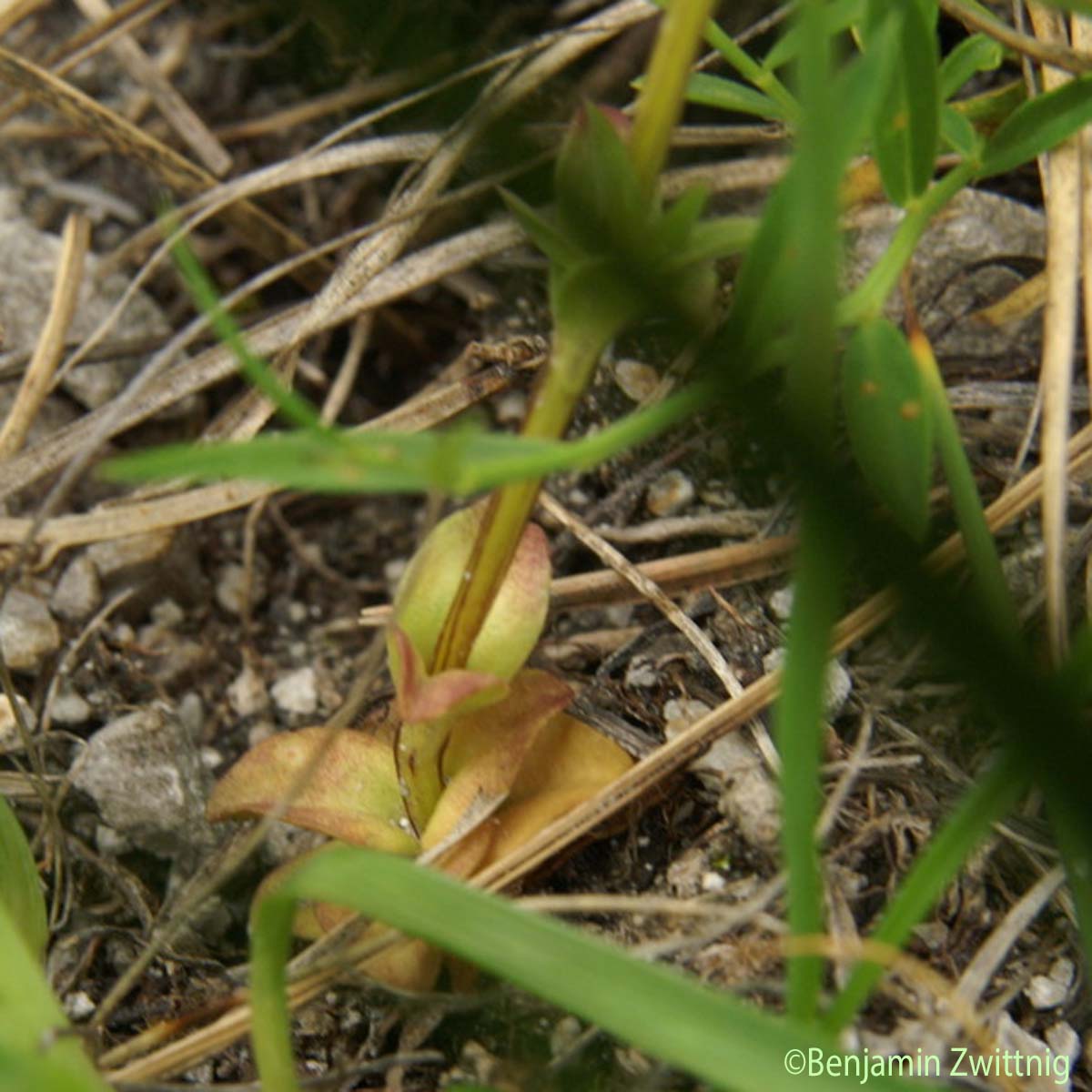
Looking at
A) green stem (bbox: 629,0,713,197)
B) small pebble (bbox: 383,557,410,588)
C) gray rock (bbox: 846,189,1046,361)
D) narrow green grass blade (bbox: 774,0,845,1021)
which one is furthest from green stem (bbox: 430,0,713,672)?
gray rock (bbox: 846,189,1046,361)

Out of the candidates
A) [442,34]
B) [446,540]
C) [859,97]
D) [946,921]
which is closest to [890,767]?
[946,921]

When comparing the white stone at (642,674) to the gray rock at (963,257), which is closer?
the white stone at (642,674)

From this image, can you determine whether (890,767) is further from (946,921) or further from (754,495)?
(754,495)

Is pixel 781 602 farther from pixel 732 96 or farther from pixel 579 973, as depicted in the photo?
pixel 579 973

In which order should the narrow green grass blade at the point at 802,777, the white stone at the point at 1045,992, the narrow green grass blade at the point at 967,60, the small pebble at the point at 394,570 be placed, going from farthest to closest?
the small pebble at the point at 394,570 → the narrow green grass blade at the point at 967,60 → the white stone at the point at 1045,992 → the narrow green grass blade at the point at 802,777

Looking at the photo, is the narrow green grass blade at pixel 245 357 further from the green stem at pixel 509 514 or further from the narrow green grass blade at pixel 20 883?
the narrow green grass blade at pixel 20 883

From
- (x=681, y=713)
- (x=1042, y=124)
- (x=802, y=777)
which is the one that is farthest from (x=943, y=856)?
(x=1042, y=124)

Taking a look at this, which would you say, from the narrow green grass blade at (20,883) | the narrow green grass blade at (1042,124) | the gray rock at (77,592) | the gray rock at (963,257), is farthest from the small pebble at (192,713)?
the narrow green grass blade at (1042,124)
